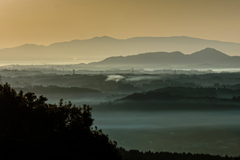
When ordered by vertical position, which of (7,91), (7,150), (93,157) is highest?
(7,91)

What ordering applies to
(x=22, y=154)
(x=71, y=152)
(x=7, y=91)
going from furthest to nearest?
(x=7, y=91) < (x=71, y=152) < (x=22, y=154)

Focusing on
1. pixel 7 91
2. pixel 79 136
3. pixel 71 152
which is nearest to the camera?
pixel 71 152

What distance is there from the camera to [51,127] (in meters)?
52.2

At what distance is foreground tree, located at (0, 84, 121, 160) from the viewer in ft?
161

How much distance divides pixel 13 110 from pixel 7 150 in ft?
49.7

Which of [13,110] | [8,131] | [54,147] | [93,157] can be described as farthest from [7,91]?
[93,157]

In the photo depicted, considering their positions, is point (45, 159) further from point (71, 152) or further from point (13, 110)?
point (13, 110)

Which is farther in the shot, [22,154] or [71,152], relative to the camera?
[71,152]

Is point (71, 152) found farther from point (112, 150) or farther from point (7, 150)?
point (7, 150)

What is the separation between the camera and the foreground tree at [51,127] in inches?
1934

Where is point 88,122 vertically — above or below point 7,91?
below

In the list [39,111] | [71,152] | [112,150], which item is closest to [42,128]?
[39,111]

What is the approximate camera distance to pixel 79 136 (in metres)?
51.0

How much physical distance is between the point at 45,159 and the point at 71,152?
9441 millimetres
